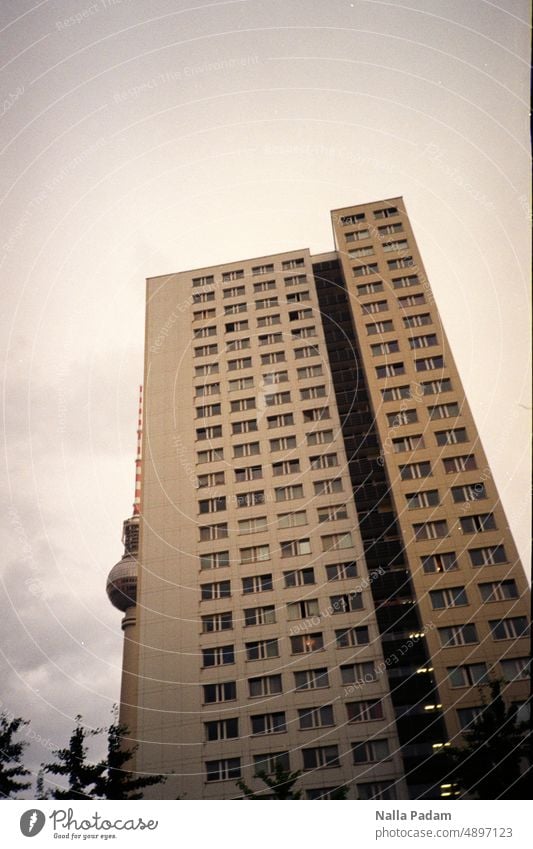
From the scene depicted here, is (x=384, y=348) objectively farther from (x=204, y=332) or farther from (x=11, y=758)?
(x=11, y=758)

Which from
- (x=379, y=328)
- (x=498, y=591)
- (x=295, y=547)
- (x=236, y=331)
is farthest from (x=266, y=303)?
(x=498, y=591)

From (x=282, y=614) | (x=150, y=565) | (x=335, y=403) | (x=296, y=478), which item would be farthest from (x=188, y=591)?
(x=335, y=403)

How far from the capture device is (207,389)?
3400 cm

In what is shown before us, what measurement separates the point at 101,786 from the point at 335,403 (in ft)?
73.8

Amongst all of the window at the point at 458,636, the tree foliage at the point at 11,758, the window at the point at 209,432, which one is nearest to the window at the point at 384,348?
the window at the point at 209,432

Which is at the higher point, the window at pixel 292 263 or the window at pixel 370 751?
the window at pixel 292 263

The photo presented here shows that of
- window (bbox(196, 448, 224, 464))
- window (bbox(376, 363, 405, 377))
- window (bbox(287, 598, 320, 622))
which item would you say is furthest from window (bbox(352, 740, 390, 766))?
window (bbox(376, 363, 405, 377))

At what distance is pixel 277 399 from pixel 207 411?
3.77 meters

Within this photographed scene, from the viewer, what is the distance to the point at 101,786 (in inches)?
534

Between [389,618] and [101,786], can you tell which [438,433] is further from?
[101,786]

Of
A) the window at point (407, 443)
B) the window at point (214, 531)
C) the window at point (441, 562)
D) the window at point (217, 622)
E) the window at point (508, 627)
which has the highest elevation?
the window at point (407, 443)

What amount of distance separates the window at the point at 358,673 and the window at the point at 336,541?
17.0ft

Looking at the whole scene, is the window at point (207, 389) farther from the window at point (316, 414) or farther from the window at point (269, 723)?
the window at point (269, 723)

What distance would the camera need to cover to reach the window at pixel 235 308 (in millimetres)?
35969
